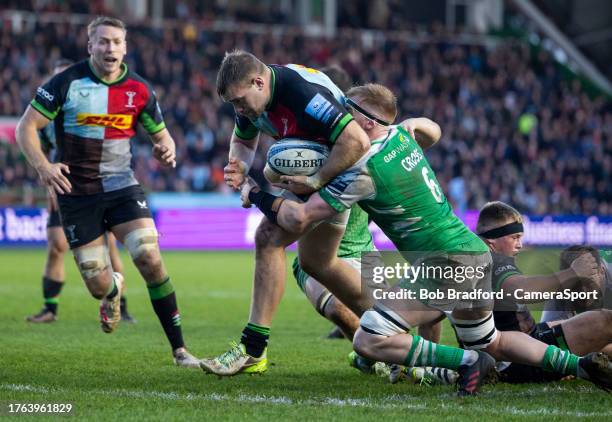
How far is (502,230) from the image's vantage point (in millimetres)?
6293

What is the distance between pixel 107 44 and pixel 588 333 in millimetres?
3805

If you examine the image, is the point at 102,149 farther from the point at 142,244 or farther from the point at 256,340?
the point at 256,340

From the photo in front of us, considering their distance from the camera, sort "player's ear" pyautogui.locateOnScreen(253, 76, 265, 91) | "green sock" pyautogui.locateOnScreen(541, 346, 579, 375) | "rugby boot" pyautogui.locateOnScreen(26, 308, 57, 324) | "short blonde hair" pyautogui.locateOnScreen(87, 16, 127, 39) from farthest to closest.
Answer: "rugby boot" pyautogui.locateOnScreen(26, 308, 57, 324), "short blonde hair" pyautogui.locateOnScreen(87, 16, 127, 39), "player's ear" pyautogui.locateOnScreen(253, 76, 265, 91), "green sock" pyautogui.locateOnScreen(541, 346, 579, 375)

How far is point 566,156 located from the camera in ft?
98.0

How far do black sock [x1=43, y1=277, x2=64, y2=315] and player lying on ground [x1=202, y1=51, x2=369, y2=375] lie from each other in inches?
166

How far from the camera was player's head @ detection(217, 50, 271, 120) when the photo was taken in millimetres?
5816

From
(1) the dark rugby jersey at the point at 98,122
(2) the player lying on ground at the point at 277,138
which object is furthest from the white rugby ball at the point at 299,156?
(1) the dark rugby jersey at the point at 98,122

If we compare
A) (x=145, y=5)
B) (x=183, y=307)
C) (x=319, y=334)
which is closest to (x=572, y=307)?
(x=319, y=334)

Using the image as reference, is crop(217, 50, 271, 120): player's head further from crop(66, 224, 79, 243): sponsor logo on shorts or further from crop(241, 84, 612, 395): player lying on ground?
crop(66, 224, 79, 243): sponsor logo on shorts

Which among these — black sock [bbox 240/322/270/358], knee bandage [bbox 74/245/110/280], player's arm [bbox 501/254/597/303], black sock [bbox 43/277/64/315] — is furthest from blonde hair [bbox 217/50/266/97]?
black sock [bbox 43/277/64/315]

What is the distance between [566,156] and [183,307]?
20.2 meters

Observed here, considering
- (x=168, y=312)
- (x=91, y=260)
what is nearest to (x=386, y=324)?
(x=168, y=312)

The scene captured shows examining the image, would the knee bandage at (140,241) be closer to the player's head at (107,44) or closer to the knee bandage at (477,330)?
the player's head at (107,44)

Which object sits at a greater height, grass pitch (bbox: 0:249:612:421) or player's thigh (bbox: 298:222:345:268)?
player's thigh (bbox: 298:222:345:268)
